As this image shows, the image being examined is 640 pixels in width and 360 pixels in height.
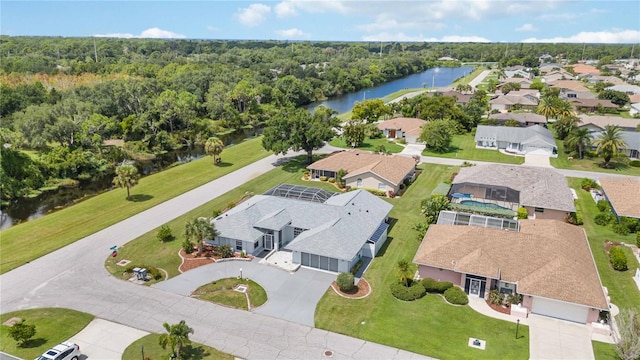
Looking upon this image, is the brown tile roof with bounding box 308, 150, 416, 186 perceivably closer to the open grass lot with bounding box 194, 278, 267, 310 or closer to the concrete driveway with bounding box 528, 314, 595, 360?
the open grass lot with bounding box 194, 278, 267, 310

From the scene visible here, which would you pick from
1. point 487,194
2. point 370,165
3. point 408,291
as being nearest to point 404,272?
point 408,291

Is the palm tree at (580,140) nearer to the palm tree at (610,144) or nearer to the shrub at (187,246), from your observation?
the palm tree at (610,144)

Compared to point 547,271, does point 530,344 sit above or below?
below

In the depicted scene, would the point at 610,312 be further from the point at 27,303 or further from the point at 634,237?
the point at 27,303

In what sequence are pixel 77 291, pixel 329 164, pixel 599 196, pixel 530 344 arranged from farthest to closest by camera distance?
1. pixel 329 164
2. pixel 599 196
3. pixel 77 291
4. pixel 530 344

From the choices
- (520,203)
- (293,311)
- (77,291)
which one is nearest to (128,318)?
(77,291)

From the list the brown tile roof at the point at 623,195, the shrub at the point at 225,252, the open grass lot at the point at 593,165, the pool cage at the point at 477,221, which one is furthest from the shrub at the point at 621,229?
the shrub at the point at 225,252
